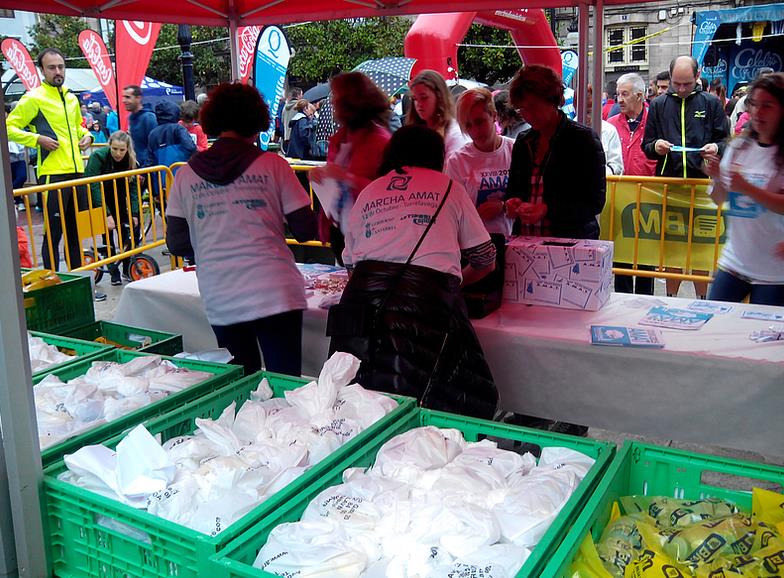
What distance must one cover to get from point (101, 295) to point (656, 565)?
675cm

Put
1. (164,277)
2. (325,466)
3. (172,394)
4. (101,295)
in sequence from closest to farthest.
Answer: (325,466)
(172,394)
(164,277)
(101,295)

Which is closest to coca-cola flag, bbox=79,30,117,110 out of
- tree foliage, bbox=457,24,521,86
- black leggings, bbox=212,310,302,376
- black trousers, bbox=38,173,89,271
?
black trousers, bbox=38,173,89,271

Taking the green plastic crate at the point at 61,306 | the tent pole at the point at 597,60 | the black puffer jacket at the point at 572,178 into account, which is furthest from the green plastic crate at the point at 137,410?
the tent pole at the point at 597,60

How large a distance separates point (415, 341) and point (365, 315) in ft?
0.65

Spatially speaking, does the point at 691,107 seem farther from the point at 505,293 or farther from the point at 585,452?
the point at 585,452

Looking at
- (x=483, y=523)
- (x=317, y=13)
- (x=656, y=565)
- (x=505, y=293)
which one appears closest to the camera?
(x=656, y=565)

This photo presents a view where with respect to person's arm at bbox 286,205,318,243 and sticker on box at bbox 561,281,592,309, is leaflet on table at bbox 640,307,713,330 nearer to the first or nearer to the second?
sticker on box at bbox 561,281,592,309

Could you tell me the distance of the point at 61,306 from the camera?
3445mm

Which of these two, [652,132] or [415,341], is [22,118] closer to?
[652,132]

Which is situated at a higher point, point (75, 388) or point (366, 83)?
point (366, 83)

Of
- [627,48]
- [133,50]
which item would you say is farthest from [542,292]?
[627,48]

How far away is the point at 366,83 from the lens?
3.58 metres

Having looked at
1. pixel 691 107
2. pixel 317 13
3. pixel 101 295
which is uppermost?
pixel 317 13

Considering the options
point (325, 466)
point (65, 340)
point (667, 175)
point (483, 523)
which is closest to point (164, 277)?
point (65, 340)
